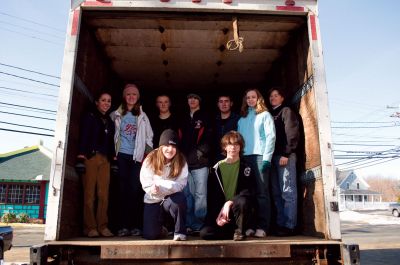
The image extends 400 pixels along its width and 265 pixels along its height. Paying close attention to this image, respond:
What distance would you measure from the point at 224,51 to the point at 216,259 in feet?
9.42

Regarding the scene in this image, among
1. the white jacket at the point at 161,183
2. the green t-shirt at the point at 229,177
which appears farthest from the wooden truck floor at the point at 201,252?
the green t-shirt at the point at 229,177

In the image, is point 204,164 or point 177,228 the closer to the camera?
point 177,228

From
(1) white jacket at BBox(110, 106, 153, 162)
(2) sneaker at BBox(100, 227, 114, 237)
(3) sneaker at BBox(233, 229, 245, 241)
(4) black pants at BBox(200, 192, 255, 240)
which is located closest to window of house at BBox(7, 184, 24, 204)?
(1) white jacket at BBox(110, 106, 153, 162)

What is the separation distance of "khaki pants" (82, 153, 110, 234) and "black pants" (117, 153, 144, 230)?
0.54ft

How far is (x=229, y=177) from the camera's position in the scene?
3.47m

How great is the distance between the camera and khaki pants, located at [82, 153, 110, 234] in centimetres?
357

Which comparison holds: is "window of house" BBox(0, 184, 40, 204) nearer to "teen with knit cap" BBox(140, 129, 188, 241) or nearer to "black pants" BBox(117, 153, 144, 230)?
"black pants" BBox(117, 153, 144, 230)

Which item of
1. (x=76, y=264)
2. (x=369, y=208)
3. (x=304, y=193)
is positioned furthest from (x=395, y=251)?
(x=369, y=208)

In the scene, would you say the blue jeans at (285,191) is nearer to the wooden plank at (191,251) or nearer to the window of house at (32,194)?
the wooden plank at (191,251)

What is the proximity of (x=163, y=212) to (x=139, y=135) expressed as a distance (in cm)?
108

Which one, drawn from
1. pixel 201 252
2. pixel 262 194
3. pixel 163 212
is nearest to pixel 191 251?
pixel 201 252

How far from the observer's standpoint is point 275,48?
184 inches

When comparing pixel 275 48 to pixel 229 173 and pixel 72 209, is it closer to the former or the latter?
pixel 229 173

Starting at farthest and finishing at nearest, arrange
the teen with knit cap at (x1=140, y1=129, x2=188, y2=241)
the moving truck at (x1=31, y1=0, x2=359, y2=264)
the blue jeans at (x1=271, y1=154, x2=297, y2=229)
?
the blue jeans at (x1=271, y1=154, x2=297, y2=229)
the teen with knit cap at (x1=140, y1=129, x2=188, y2=241)
the moving truck at (x1=31, y1=0, x2=359, y2=264)
